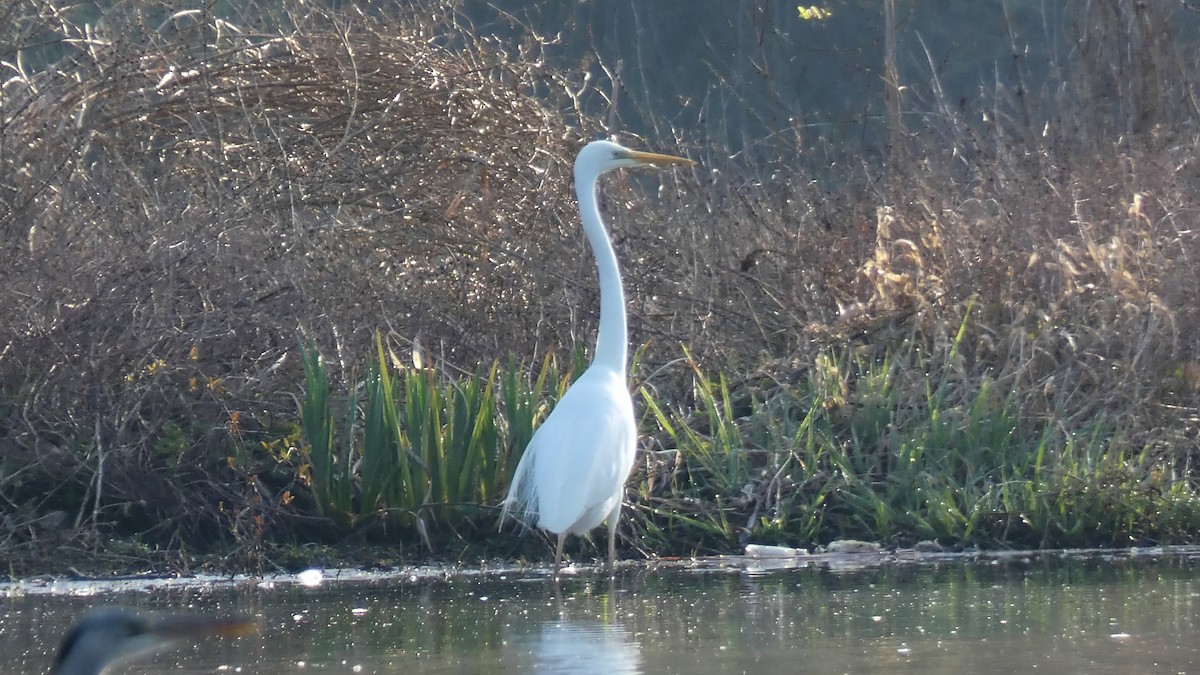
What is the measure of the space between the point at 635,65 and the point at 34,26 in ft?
43.9

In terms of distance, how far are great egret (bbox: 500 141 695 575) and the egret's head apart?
1.23 ft

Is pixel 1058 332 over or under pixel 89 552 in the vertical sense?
over

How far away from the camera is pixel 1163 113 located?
11.0 meters

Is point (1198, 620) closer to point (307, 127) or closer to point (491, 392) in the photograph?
point (491, 392)

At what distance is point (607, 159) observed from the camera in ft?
22.9

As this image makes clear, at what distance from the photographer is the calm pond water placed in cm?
416

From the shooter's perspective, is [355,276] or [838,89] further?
[838,89]

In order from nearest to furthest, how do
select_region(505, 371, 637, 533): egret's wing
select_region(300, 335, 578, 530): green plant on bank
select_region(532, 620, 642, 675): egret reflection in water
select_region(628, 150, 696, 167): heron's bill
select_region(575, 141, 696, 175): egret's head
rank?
1. select_region(532, 620, 642, 675): egret reflection in water
2. select_region(505, 371, 637, 533): egret's wing
3. select_region(300, 335, 578, 530): green plant on bank
4. select_region(628, 150, 696, 167): heron's bill
5. select_region(575, 141, 696, 175): egret's head

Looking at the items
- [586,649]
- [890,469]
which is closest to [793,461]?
[890,469]

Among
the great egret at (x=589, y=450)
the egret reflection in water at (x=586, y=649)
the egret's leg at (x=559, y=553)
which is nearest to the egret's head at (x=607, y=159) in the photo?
the great egret at (x=589, y=450)

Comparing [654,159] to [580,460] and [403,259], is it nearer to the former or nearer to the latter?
[580,460]

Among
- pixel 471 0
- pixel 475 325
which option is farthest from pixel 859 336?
pixel 471 0

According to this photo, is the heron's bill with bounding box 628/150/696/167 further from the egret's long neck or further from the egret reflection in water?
the egret reflection in water

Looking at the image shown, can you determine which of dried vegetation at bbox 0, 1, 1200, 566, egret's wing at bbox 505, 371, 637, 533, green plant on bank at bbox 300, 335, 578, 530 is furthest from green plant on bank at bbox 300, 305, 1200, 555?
egret's wing at bbox 505, 371, 637, 533
